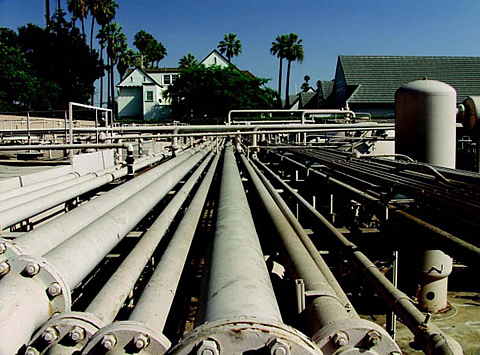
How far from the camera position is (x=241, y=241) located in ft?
7.11

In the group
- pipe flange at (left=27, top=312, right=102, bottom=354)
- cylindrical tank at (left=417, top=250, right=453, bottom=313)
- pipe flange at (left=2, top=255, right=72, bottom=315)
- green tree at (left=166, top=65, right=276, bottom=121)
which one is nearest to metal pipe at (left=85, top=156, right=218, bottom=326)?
Result: pipe flange at (left=2, top=255, right=72, bottom=315)

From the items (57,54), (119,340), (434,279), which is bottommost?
(434,279)

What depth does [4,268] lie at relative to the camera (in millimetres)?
1674

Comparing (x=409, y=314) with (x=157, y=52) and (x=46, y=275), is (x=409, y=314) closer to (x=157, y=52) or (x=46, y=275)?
(x=46, y=275)

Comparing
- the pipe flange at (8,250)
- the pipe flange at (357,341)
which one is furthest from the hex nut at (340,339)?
the pipe flange at (8,250)

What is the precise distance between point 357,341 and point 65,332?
88 centimetres

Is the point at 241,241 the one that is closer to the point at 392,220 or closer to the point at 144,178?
the point at 392,220

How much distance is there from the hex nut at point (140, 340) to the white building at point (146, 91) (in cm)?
6902

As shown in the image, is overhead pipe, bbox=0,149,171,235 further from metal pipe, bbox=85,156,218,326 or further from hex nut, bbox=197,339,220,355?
hex nut, bbox=197,339,220,355

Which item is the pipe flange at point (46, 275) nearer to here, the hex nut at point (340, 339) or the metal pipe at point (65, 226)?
the metal pipe at point (65, 226)

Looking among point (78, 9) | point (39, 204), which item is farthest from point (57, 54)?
point (39, 204)

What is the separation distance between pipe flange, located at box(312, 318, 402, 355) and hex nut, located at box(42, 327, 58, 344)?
792mm

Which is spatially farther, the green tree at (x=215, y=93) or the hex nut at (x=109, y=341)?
the green tree at (x=215, y=93)

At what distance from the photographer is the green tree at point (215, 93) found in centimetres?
5319
